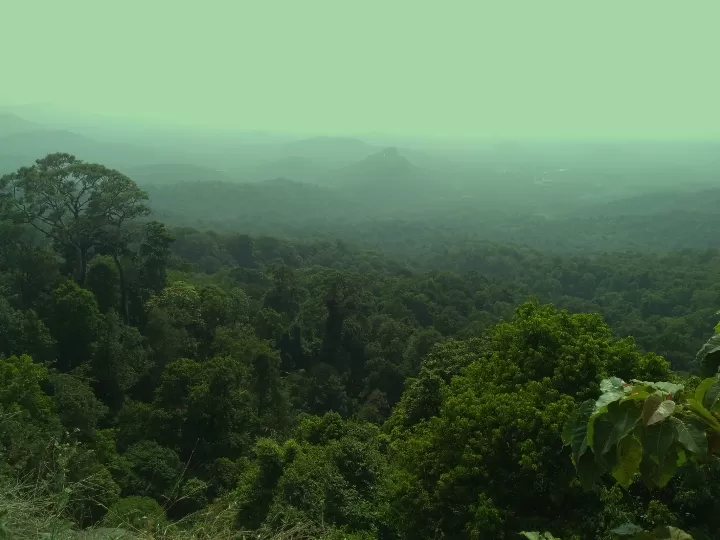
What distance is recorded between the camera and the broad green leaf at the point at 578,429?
2854mm

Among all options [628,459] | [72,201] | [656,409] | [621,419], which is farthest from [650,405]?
[72,201]

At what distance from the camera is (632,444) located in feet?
9.32

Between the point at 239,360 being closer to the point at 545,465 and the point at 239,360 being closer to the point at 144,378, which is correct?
the point at 144,378

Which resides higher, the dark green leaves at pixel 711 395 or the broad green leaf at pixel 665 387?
the broad green leaf at pixel 665 387

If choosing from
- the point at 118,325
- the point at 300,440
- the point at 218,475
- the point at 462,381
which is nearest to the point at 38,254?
the point at 118,325

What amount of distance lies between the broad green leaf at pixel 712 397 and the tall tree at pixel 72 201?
28845mm

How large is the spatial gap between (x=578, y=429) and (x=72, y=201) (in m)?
30.3

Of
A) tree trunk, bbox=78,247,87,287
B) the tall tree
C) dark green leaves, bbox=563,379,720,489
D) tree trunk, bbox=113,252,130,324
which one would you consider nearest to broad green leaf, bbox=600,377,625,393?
dark green leaves, bbox=563,379,720,489

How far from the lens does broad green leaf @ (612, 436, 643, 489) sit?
9.20 ft

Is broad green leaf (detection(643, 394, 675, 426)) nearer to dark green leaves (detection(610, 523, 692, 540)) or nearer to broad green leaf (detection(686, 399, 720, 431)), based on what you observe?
broad green leaf (detection(686, 399, 720, 431))

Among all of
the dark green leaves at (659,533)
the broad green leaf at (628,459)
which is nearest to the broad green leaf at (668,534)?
the dark green leaves at (659,533)

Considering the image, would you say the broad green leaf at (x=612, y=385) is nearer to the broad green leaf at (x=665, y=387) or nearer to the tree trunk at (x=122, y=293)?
the broad green leaf at (x=665, y=387)

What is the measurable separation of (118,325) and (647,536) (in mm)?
27590

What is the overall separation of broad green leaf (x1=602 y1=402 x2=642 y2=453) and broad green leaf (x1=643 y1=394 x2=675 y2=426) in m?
0.06
